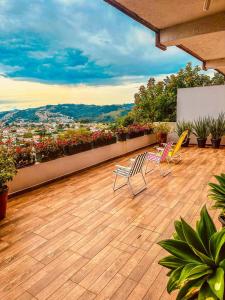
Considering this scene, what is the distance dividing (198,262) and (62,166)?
499 cm

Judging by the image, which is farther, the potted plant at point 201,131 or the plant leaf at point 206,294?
the potted plant at point 201,131

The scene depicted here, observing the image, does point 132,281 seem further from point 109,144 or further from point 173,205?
point 109,144

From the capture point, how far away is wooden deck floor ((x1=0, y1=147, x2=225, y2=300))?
2.18m

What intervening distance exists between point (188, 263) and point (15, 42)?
352 inches

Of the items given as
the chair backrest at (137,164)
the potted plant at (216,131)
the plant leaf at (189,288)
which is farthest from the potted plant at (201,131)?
the plant leaf at (189,288)

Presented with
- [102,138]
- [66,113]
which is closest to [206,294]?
[102,138]

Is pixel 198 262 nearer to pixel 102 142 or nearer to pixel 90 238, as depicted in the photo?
pixel 90 238

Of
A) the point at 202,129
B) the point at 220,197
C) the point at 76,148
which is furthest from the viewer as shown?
the point at 202,129

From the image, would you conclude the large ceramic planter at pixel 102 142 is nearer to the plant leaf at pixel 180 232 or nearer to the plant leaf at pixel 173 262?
the plant leaf at pixel 180 232

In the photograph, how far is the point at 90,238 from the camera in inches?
119

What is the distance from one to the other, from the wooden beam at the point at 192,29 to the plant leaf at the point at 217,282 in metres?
5.33

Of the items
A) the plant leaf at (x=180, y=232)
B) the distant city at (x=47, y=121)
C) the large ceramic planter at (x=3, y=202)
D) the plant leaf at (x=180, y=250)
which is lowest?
the large ceramic planter at (x=3, y=202)

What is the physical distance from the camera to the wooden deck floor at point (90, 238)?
2.18 metres

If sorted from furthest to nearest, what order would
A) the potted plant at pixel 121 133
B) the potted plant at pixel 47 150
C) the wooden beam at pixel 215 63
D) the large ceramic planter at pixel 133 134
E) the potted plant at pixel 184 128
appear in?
1. the potted plant at pixel 184 128
2. the large ceramic planter at pixel 133 134
3. the wooden beam at pixel 215 63
4. the potted plant at pixel 121 133
5. the potted plant at pixel 47 150
